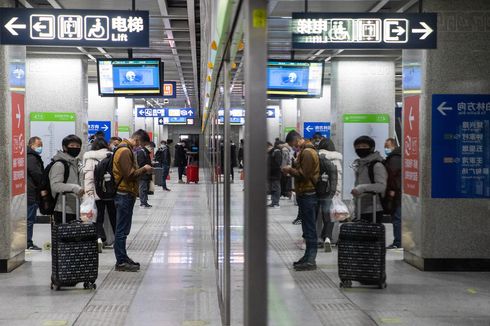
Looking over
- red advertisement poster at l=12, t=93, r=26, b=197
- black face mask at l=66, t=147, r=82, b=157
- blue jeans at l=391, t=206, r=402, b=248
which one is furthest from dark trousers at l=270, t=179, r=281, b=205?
blue jeans at l=391, t=206, r=402, b=248

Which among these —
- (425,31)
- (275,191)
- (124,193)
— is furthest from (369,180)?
(275,191)

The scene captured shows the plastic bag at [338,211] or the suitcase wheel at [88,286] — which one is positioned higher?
the plastic bag at [338,211]

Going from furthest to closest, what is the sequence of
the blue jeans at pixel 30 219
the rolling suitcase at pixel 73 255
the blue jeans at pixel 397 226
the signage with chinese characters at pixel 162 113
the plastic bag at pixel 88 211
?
the signage with chinese characters at pixel 162 113 → the blue jeans at pixel 397 226 → the blue jeans at pixel 30 219 → the plastic bag at pixel 88 211 → the rolling suitcase at pixel 73 255

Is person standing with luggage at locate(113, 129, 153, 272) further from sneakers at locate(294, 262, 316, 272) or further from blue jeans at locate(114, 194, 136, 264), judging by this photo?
sneakers at locate(294, 262, 316, 272)

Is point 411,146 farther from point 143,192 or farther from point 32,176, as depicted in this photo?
point 143,192

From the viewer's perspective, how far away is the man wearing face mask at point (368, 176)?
6320 mm

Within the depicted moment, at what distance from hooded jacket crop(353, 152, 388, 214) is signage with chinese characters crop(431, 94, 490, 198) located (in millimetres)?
1048

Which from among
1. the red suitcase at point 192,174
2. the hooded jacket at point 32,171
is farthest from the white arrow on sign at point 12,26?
the red suitcase at point 192,174

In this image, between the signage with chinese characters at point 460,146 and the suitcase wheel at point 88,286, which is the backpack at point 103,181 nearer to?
the suitcase wheel at point 88,286

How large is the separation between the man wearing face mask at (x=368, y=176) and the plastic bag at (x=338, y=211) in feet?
0.61

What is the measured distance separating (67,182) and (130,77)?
4.83 m

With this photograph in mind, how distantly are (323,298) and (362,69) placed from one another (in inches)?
280

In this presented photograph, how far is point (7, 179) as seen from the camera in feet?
25.9

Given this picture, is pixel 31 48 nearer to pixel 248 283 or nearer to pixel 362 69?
pixel 362 69
